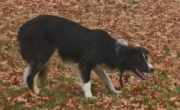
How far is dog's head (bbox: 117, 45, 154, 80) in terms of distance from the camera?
30.0ft

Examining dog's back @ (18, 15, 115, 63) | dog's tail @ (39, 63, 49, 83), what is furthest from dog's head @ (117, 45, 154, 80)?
dog's tail @ (39, 63, 49, 83)

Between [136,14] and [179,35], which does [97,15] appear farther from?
[179,35]

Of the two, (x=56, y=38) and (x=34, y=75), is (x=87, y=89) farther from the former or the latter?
(x=56, y=38)

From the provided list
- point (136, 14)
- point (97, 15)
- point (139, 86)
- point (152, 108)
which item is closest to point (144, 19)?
point (136, 14)

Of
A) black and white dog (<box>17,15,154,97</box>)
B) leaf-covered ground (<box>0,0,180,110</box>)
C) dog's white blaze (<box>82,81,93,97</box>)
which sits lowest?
leaf-covered ground (<box>0,0,180,110</box>)

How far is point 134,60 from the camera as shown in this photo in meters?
9.22

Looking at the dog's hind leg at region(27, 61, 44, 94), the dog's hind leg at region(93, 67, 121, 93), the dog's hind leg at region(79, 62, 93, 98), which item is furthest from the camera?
the dog's hind leg at region(93, 67, 121, 93)

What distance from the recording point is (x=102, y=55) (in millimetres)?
9328

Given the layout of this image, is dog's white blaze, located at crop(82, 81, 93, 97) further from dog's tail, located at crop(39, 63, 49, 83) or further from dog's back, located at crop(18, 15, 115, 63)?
dog's tail, located at crop(39, 63, 49, 83)

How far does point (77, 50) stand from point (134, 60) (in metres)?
1.34

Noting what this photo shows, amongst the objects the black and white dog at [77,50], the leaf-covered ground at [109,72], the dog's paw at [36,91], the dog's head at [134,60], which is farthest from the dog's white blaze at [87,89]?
the dog's paw at [36,91]

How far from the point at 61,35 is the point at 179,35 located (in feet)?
28.4

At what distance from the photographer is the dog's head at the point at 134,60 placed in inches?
360

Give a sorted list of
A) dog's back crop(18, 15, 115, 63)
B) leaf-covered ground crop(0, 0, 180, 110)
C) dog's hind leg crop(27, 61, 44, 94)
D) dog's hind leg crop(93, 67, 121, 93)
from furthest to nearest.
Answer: dog's hind leg crop(93, 67, 121, 93), dog's back crop(18, 15, 115, 63), dog's hind leg crop(27, 61, 44, 94), leaf-covered ground crop(0, 0, 180, 110)
